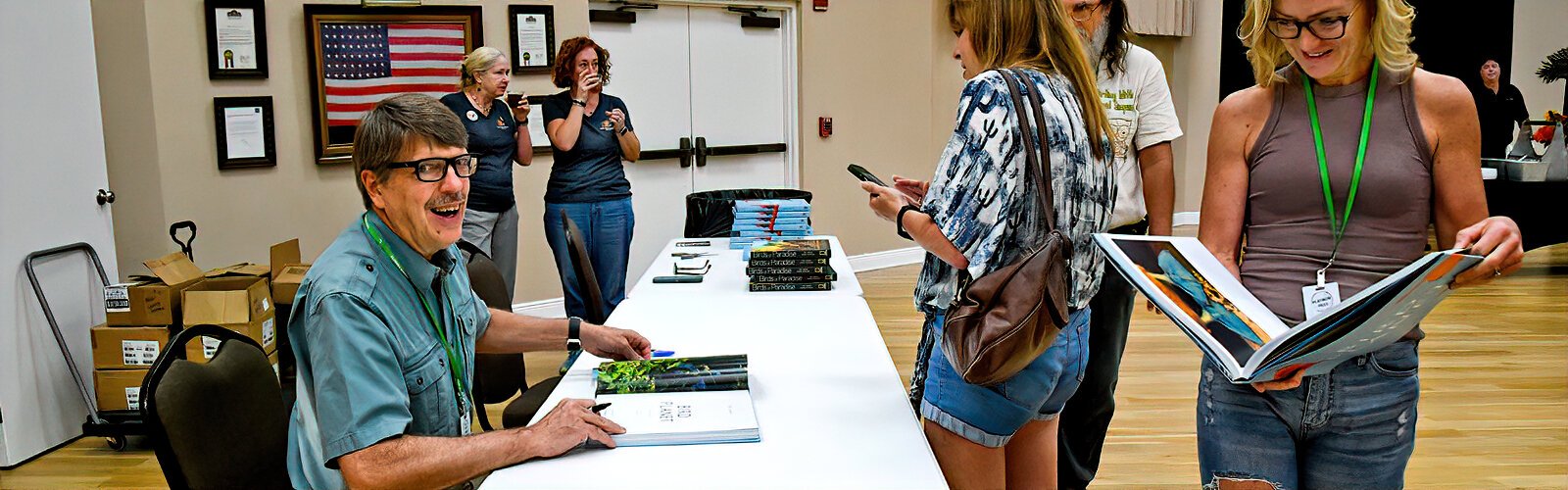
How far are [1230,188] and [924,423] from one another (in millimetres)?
684

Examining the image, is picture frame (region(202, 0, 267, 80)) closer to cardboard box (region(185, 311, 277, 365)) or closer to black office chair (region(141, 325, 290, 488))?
cardboard box (region(185, 311, 277, 365))

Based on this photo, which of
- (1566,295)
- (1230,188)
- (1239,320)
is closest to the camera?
(1239,320)

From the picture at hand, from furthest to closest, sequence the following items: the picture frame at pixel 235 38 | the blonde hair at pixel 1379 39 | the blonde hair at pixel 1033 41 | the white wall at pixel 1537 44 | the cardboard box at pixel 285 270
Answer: the white wall at pixel 1537 44 → the picture frame at pixel 235 38 → the cardboard box at pixel 285 270 → the blonde hair at pixel 1033 41 → the blonde hair at pixel 1379 39

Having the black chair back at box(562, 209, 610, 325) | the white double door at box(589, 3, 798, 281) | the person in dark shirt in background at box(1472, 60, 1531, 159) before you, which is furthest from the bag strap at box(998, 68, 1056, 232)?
the person in dark shirt in background at box(1472, 60, 1531, 159)

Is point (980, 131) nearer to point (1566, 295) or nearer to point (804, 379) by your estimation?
point (804, 379)

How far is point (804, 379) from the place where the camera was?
86.9 inches

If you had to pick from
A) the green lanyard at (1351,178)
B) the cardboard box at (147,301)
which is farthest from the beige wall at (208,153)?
the green lanyard at (1351,178)

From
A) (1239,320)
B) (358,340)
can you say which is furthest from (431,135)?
(1239,320)

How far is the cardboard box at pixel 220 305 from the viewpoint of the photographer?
13.2 ft

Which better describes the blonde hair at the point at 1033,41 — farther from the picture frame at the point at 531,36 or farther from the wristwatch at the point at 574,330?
the picture frame at the point at 531,36

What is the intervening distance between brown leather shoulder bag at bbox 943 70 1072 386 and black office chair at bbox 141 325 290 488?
3.89 ft

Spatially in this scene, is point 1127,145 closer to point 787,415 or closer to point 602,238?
point 787,415

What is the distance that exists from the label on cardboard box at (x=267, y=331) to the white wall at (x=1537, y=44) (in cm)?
1100

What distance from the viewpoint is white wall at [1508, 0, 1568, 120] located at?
10.4m
